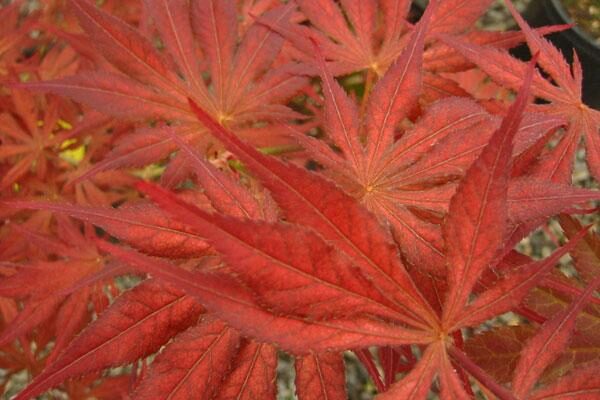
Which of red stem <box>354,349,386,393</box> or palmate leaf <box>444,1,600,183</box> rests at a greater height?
palmate leaf <box>444,1,600,183</box>

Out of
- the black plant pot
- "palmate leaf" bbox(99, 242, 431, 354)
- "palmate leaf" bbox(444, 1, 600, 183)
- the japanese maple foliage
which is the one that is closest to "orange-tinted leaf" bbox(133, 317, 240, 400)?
the japanese maple foliage

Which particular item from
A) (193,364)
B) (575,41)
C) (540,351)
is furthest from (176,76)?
(575,41)

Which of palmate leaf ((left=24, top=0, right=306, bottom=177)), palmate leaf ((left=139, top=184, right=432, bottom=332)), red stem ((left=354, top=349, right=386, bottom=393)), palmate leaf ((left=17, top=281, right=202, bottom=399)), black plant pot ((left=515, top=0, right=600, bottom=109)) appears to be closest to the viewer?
palmate leaf ((left=139, top=184, right=432, bottom=332))

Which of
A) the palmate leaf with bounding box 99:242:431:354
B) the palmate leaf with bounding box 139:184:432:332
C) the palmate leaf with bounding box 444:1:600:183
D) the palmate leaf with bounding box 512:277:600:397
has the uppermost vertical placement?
the palmate leaf with bounding box 444:1:600:183

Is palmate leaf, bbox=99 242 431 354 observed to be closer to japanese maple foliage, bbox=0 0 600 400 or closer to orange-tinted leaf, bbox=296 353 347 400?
japanese maple foliage, bbox=0 0 600 400

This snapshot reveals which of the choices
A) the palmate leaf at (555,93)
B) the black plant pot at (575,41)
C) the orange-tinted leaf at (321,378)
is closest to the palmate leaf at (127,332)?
the orange-tinted leaf at (321,378)

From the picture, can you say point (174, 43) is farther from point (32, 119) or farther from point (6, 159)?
point (6, 159)

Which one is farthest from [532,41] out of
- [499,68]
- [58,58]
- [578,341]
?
[58,58]
